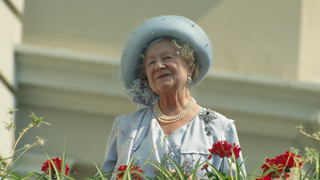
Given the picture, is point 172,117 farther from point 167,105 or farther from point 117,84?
point 117,84

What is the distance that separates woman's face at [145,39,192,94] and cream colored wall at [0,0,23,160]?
2.67m

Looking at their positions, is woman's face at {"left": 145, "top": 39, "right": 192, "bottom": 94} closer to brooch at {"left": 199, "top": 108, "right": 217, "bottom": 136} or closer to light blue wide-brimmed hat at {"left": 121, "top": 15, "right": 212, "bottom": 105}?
light blue wide-brimmed hat at {"left": 121, "top": 15, "right": 212, "bottom": 105}

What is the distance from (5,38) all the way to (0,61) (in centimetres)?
30

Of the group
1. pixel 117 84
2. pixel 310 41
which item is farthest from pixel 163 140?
pixel 310 41

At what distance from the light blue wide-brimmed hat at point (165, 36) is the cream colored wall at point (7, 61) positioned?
7.98ft

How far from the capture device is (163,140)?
267 centimetres

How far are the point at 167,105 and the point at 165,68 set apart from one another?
0.28 m

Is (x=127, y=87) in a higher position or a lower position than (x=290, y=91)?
lower

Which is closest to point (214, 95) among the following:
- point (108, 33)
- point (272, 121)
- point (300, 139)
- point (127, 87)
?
point (272, 121)

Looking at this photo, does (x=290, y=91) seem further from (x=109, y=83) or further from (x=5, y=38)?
(x=5, y=38)

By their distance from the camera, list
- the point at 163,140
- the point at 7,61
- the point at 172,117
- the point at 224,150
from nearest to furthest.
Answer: the point at 224,150
the point at 163,140
the point at 172,117
the point at 7,61

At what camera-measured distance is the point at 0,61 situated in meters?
5.10

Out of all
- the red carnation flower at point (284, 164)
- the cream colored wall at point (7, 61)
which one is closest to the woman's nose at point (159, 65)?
the red carnation flower at point (284, 164)

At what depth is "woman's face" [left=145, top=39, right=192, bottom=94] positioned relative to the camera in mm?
2803
